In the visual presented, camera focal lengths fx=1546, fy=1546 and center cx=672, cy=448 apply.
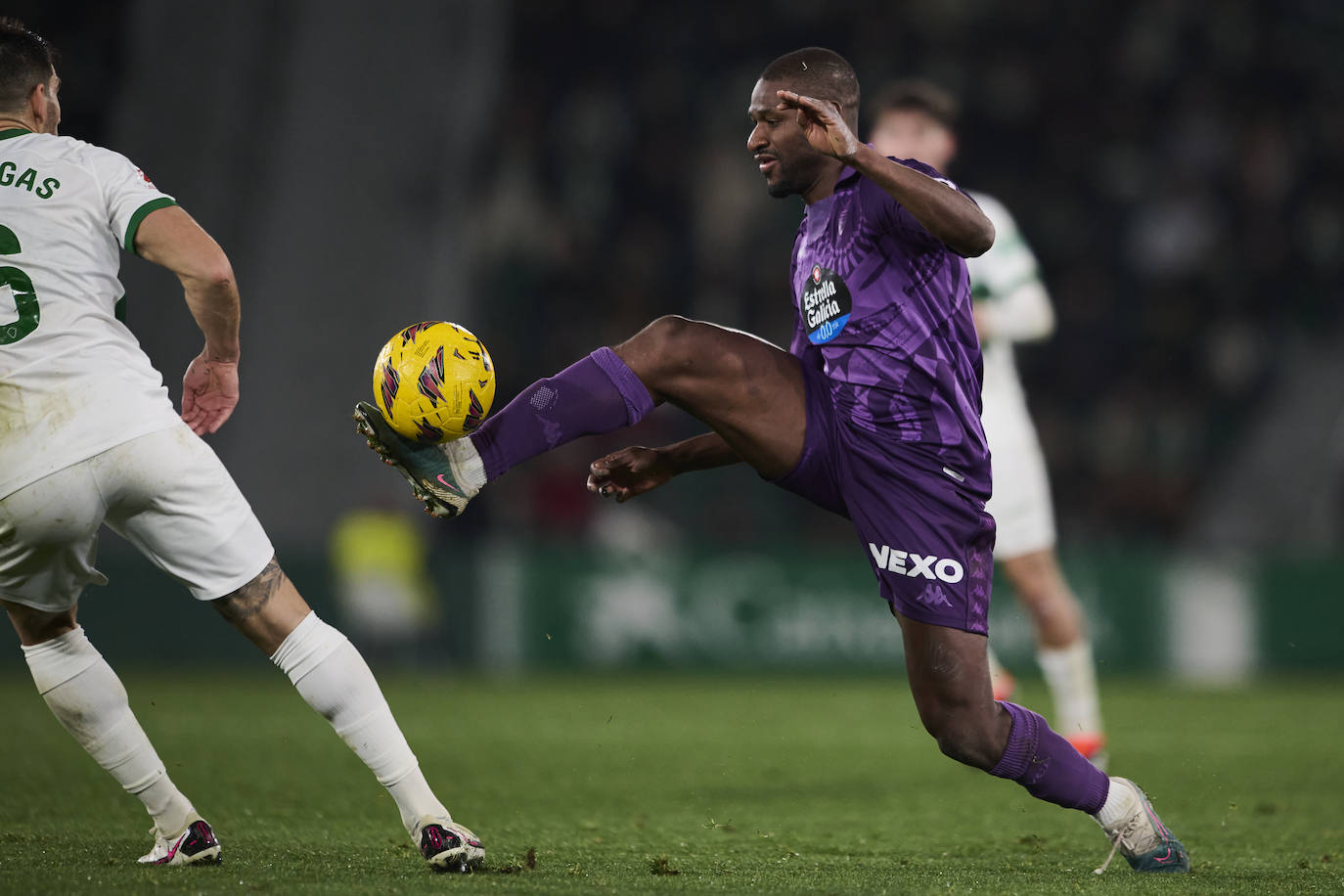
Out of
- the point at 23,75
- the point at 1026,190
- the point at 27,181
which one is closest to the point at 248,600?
the point at 27,181

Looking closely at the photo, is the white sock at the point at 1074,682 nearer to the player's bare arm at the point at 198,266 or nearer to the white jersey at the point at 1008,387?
the white jersey at the point at 1008,387

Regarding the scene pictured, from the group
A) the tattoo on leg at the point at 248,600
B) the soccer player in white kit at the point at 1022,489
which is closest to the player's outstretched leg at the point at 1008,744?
the tattoo on leg at the point at 248,600

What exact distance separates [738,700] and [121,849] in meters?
6.62

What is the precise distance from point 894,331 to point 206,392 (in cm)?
186

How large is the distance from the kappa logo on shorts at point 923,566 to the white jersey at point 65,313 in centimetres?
192

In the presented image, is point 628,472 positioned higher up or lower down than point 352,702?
higher up

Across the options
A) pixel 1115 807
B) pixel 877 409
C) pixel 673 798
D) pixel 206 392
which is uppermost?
pixel 877 409

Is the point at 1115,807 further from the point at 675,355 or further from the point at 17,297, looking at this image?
the point at 17,297

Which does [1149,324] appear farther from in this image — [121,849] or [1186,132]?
[121,849]

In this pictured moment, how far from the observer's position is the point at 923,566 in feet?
13.7

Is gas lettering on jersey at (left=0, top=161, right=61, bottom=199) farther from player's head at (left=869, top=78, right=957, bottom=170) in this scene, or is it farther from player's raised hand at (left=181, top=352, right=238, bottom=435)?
player's head at (left=869, top=78, right=957, bottom=170)

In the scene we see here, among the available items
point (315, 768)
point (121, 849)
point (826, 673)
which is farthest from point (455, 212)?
point (121, 849)

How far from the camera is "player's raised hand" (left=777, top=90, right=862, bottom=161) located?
379 centimetres

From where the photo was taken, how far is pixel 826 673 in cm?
1244
